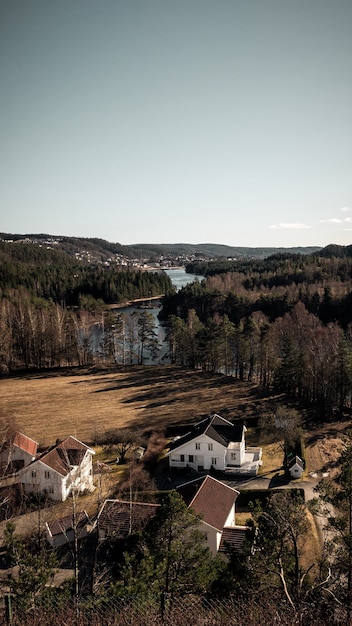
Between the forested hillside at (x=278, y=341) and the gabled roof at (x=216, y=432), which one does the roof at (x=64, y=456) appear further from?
the forested hillside at (x=278, y=341)

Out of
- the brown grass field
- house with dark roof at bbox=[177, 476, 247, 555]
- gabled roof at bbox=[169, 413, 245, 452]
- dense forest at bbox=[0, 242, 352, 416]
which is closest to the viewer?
house with dark roof at bbox=[177, 476, 247, 555]

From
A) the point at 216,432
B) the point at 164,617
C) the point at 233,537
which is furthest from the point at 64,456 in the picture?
the point at 164,617

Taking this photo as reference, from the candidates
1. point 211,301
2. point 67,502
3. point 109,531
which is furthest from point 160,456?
point 211,301

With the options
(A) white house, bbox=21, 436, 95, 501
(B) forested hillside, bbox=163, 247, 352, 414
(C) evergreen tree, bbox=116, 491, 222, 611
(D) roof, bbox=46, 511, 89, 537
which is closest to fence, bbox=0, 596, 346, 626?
(C) evergreen tree, bbox=116, 491, 222, 611

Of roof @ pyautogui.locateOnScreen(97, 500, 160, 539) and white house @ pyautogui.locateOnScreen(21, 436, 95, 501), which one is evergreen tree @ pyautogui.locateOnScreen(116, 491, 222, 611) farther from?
white house @ pyautogui.locateOnScreen(21, 436, 95, 501)

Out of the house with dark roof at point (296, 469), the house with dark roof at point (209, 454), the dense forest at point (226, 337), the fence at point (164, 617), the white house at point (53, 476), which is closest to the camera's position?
the fence at point (164, 617)

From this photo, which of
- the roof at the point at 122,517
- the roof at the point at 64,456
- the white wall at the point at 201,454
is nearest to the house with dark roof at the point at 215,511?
the roof at the point at 122,517

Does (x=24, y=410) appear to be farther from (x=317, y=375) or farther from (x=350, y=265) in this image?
(x=350, y=265)
